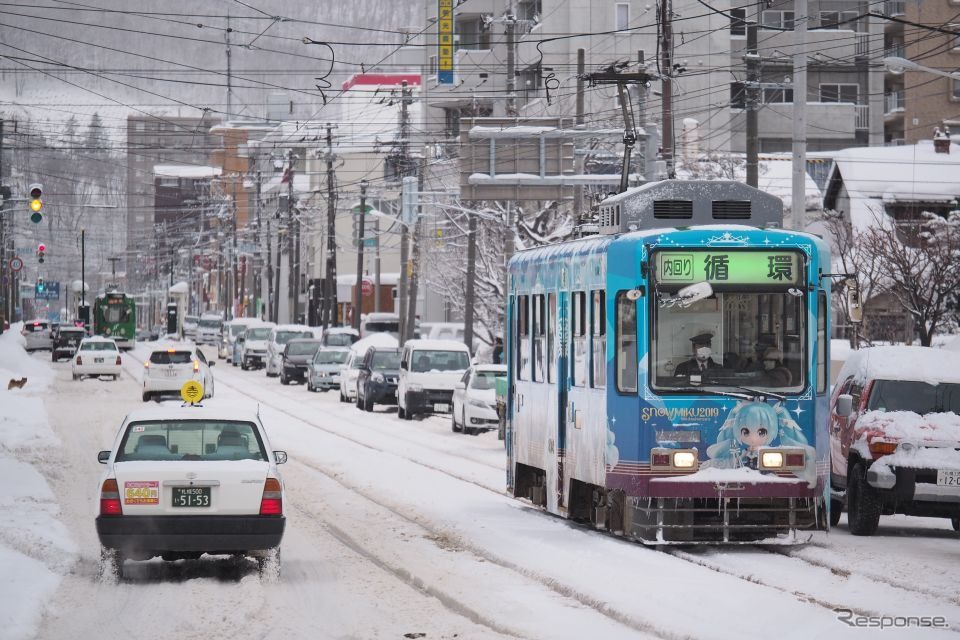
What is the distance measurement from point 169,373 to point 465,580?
3538cm

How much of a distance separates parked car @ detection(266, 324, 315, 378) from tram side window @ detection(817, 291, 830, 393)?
52.1 meters

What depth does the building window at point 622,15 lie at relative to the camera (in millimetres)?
73062

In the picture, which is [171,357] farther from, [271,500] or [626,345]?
[271,500]

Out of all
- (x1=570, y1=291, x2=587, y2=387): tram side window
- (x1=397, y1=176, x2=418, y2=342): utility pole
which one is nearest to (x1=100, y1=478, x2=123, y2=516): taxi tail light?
(x1=570, y1=291, x2=587, y2=387): tram side window

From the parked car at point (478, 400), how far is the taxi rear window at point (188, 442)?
22.0m

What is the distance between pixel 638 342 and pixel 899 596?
13.9 feet

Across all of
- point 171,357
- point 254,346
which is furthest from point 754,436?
point 254,346

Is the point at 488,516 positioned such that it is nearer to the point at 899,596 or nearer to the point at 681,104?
the point at 899,596

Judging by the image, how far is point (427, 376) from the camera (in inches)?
1700

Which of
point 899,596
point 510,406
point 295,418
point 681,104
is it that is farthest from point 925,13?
point 899,596

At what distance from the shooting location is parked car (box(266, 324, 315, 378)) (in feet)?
225

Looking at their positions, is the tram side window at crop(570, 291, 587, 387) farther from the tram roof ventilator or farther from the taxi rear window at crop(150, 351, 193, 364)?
the taxi rear window at crop(150, 351, 193, 364)

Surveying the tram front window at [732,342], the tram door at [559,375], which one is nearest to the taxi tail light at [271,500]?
the tram front window at [732,342]

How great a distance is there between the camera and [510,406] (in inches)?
846
